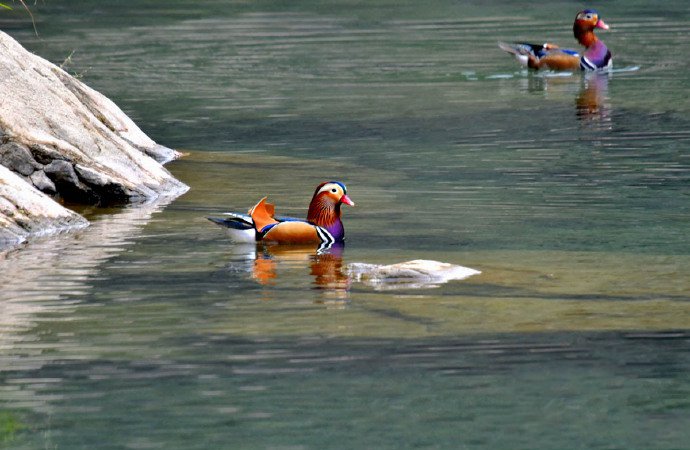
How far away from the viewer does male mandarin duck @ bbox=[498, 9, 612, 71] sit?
82.6ft

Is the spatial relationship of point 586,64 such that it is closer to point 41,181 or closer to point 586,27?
point 586,27

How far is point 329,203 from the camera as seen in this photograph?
12078 mm

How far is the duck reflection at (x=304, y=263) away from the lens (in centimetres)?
1052

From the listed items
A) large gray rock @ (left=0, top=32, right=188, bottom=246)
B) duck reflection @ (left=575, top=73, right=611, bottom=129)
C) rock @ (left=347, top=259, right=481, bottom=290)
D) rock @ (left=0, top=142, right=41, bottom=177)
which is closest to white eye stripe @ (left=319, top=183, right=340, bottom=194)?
rock @ (left=347, top=259, right=481, bottom=290)

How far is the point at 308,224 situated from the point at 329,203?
230mm

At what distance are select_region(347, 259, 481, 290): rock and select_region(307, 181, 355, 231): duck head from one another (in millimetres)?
1330

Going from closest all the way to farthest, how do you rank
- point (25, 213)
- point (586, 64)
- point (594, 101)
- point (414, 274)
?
1. point (414, 274)
2. point (25, 213)
3. point (594, 101)
4. point (586, 64)

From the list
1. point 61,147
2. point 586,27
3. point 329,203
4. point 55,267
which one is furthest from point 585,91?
point 55,267

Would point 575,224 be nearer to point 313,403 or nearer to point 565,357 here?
point 565,357

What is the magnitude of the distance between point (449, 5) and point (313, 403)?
101 feet

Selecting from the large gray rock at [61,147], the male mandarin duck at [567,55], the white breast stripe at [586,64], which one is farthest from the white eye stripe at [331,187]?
the white breast stripe at [586,64]

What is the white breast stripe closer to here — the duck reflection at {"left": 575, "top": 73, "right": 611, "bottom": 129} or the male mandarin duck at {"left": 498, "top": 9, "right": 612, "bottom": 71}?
the male mandarin duck at {"left": 498, "top": 9, "right": 612, "bottom": 71}

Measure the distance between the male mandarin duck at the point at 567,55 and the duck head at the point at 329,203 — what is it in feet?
45.3

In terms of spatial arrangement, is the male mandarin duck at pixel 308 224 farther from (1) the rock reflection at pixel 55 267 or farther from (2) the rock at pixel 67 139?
(2) the rock at pixel 67 139
